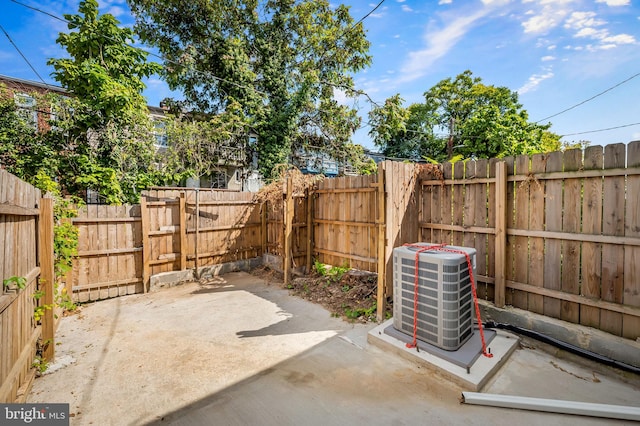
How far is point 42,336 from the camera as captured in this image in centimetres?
297

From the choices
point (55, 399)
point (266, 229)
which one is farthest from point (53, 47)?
point (55, 399)

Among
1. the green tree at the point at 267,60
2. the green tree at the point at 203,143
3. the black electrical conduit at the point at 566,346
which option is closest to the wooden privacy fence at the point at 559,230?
the black electrical conduit at the point at 566,346

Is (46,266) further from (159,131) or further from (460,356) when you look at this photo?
(159,131)

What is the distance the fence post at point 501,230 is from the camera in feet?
11.2

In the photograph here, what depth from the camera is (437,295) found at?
2.79m

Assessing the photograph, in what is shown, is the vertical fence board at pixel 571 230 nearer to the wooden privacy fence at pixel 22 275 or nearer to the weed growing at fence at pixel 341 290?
the weed growing at fence at pixel 341 290

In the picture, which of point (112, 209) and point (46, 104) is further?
point (46, 104)

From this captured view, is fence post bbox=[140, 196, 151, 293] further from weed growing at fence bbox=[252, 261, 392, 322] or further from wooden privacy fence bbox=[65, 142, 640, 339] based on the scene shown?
weed growing at fence bbox=[252, 261, 392, 322]

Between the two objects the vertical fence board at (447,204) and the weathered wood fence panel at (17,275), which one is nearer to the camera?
the weathered wood fence panel at (17,275)

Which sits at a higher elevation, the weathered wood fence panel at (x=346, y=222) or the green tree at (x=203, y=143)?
the green tree at (x=203, y=143)

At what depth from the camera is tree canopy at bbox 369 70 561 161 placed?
1410 centimetres

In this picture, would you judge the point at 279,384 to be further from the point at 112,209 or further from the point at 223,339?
the point at 112,209

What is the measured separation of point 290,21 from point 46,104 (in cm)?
1041

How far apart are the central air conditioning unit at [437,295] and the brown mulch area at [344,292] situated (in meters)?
1.06
